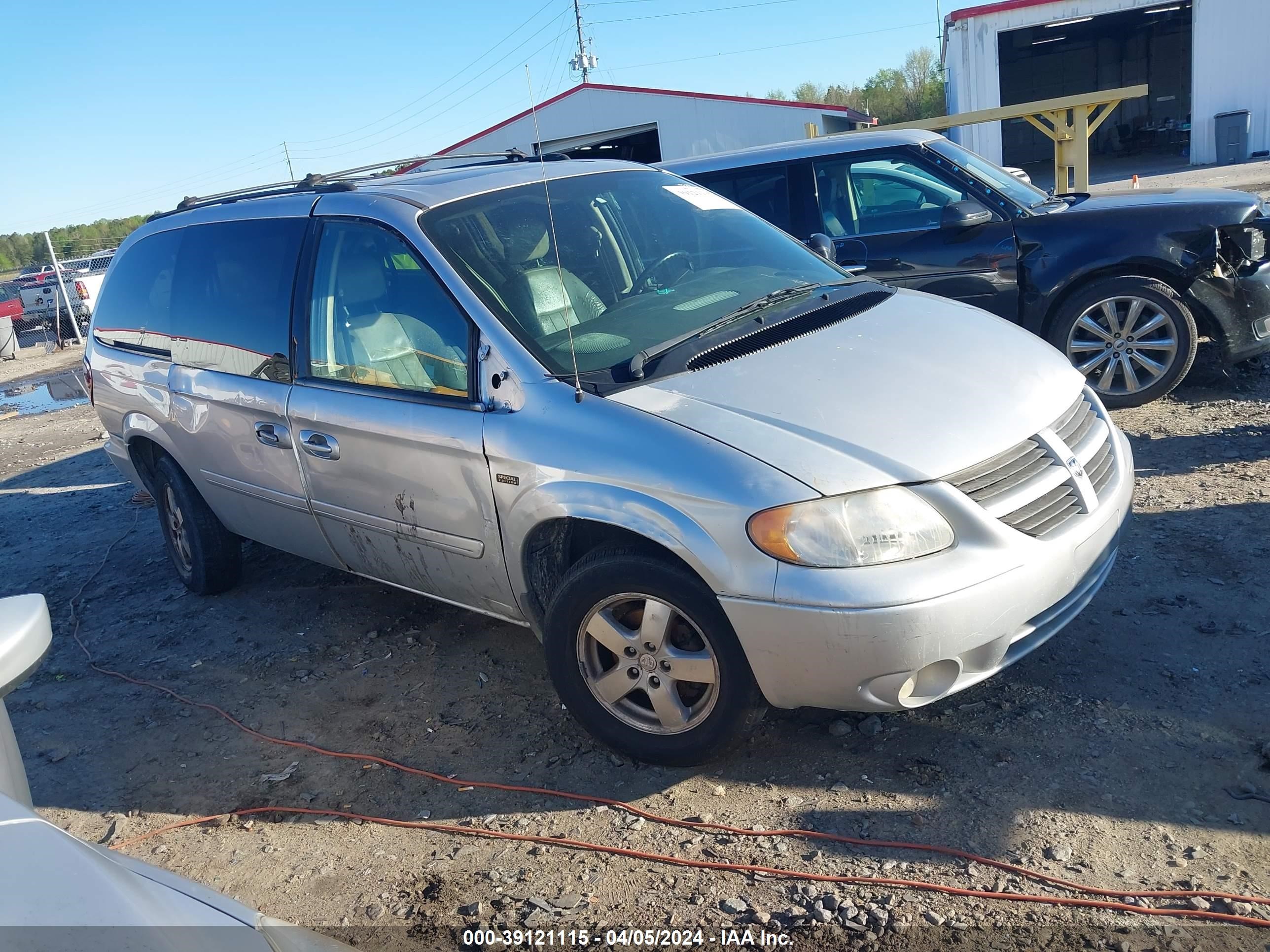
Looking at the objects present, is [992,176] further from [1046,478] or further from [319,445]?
[319,445]

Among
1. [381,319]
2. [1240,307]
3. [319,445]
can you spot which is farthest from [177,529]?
[1240,307]

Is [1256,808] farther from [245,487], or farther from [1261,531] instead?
[245,487]

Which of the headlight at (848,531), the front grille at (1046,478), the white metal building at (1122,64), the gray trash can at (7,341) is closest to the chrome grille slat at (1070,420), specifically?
the front grille at (1046,478)

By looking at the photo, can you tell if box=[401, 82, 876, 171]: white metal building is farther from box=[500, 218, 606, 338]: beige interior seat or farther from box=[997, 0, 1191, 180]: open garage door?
box=[500, 218, 606, 338]: beige interior seat

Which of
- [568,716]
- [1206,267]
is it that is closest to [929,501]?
[568,716]

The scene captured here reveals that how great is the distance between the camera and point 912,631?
2.70 metres

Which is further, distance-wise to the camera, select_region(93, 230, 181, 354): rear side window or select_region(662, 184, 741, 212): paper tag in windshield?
select_region(93, 230, 181, 354): rear side window

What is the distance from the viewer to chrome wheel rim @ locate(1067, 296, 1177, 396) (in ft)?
19.9

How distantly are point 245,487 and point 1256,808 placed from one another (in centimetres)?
402

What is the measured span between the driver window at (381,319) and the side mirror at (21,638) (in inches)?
62.7

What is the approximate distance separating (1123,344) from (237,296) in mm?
5066

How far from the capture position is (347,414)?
3832 mm

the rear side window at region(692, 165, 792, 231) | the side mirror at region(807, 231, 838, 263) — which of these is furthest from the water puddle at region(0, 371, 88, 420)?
the side mirror at region(807, 231, 838, 263)

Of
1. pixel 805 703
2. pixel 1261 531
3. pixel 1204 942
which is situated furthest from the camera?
pixel 1261 531
